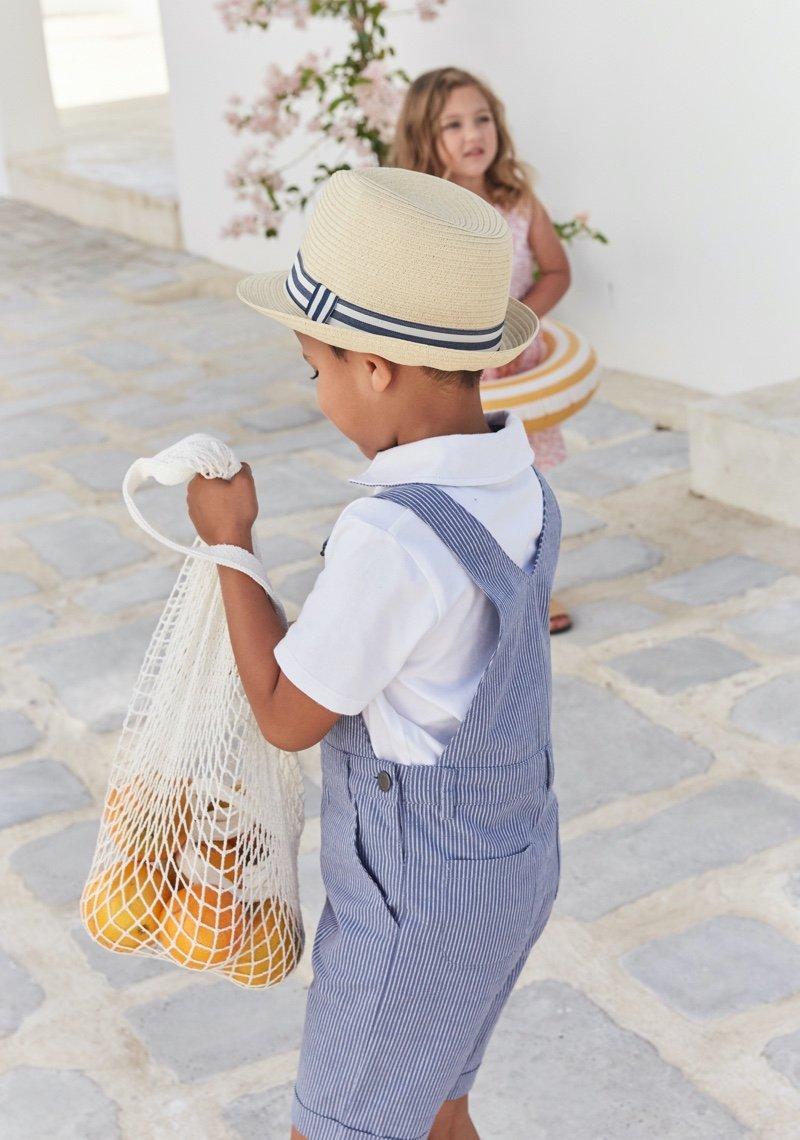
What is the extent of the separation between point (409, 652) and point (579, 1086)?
3.36 feet

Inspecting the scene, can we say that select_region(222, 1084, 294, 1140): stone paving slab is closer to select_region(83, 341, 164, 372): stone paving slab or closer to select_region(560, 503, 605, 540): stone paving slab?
select_region(560, 503, 605, 540): stone paving slab

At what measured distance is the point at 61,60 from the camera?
541 inches

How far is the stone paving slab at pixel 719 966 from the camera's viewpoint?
2.22m

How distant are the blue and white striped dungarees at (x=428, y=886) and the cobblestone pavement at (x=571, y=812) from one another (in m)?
0.64

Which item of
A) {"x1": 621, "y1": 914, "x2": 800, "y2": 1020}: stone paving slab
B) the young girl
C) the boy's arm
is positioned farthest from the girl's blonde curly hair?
the boy's arm

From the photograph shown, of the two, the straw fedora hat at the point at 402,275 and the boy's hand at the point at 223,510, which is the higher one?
the straw fedora hat at the point at 402,275

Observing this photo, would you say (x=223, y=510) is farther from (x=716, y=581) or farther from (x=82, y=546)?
(x=82, y=546)

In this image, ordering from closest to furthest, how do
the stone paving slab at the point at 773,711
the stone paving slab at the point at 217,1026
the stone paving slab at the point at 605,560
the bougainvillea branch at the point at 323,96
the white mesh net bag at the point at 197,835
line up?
the white mesh net bag at the point at 197,835 < the stone paving slab at the point at 217,1026 < the stone paving slab at the point at 773,711 < the stone paving slab at the point at 605,560 < the bougainvillea branch at the point at 323,96

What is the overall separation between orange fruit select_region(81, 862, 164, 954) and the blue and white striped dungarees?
22cm

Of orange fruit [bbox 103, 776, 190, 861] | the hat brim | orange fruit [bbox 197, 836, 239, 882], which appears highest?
the hat brim

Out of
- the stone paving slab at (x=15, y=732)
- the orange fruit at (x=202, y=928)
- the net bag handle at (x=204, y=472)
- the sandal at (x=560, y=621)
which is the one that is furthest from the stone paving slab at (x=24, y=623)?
the net bag handle at (x=204, y=472)

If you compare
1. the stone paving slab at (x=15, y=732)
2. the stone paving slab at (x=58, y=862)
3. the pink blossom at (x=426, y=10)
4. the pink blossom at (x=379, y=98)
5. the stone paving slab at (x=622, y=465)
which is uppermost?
the pink blossom at (x=426, y=10)

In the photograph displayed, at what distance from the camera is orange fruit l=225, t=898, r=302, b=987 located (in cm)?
160

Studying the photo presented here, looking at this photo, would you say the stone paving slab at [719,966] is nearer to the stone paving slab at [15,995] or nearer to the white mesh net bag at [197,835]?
the white mesh net bag at [197,835]
